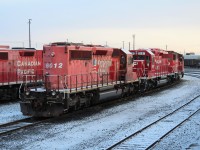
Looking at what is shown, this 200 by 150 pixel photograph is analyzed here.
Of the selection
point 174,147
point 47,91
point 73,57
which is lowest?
point 174,147

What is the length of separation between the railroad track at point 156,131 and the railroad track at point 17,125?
4.08 m

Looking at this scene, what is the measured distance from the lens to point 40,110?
47.1ft

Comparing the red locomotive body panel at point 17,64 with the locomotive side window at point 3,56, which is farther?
the red locomotive body panel at point 17,64

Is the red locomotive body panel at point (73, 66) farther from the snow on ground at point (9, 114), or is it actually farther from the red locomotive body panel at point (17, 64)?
the red locomotive body panel at point (17, 64)

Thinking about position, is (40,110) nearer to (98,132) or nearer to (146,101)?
(98,132)

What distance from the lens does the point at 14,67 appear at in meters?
22.1

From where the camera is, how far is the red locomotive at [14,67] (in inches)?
832

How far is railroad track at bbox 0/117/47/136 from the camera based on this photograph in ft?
39.4

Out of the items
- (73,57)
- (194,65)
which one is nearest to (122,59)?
(73,57)

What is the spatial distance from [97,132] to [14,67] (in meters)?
12.0

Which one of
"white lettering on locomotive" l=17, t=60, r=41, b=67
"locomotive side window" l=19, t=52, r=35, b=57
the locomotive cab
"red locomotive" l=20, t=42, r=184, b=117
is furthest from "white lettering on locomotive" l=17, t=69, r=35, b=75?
the locomotive cab

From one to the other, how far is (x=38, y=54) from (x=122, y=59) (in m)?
6.49

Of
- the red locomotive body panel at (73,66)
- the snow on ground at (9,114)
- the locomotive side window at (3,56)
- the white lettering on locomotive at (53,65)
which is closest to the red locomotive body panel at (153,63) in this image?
the red locomotive body panel at (73,66)

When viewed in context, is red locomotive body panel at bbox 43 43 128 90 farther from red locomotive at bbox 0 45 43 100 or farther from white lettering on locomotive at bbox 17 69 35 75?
white lettering on locomotive at bbox 17 69 35 75
